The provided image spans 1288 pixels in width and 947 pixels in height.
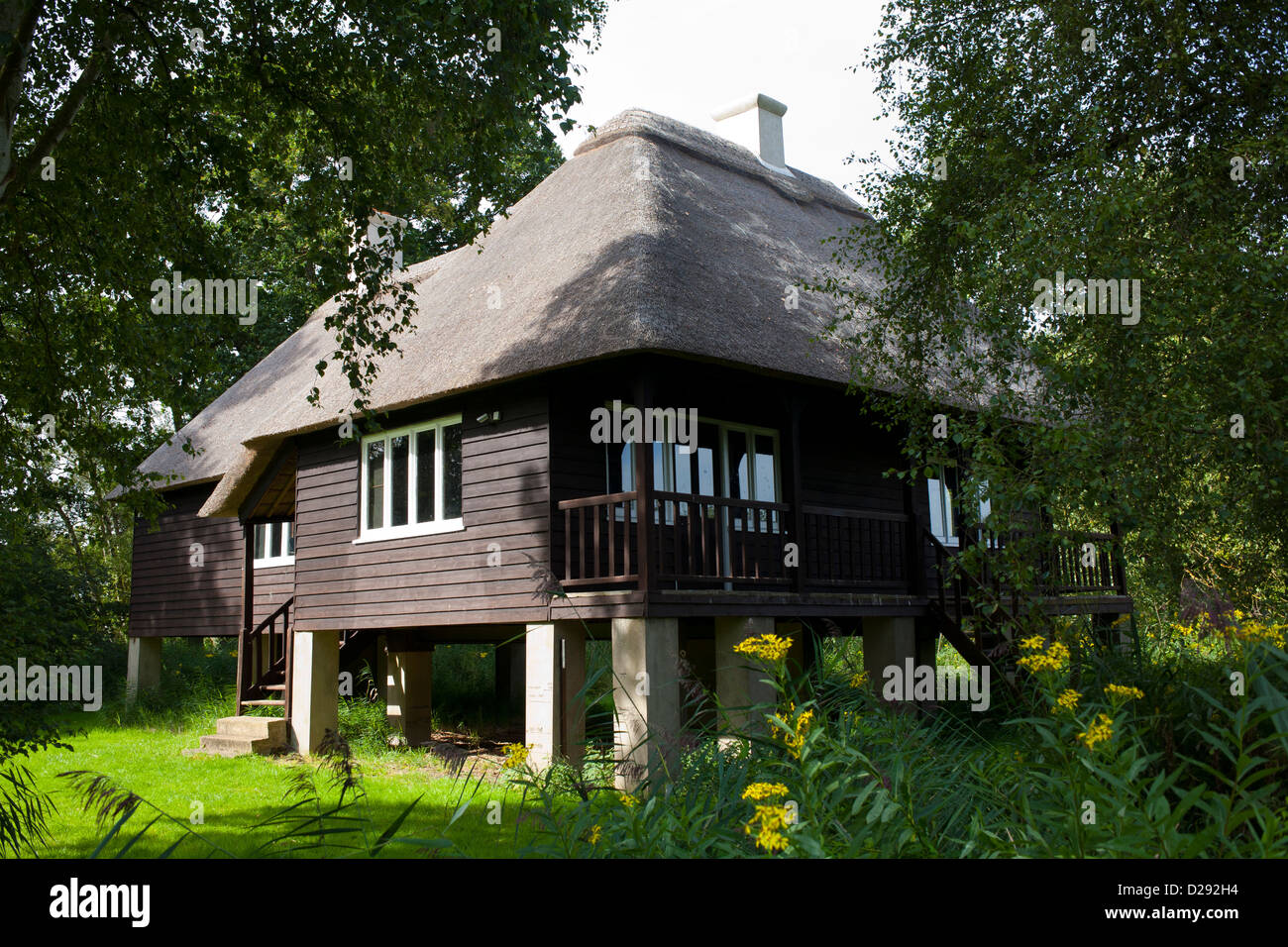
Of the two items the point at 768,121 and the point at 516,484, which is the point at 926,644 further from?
the point at 768,121

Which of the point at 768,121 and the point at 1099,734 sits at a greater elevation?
the point at 768,121

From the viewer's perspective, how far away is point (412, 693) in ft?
48.7

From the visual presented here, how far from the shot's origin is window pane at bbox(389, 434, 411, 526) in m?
13.2

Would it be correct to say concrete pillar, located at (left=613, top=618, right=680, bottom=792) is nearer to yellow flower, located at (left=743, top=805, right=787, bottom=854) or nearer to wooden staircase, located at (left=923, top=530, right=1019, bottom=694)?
wooden staircase, located at (left=923, top=530, right=1019, bottom=694)

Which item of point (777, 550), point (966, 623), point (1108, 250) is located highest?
point (1108, 250)

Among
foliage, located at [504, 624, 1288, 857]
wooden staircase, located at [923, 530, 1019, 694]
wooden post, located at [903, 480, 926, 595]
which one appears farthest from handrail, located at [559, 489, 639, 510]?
foliage, located at [504, 624, 1288, 857]

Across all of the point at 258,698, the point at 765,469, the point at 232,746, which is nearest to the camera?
the point at 765,469

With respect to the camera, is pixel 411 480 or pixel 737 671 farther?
pixel 411 480

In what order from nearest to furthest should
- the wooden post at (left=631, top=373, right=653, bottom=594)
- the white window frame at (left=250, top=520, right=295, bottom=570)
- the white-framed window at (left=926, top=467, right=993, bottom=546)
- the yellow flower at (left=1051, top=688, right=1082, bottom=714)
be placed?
the yellow flower at (left=1051, top=688, right=1082, bottom=714), the wooden post at (left=631, top=373, right=653, bottom=594), the white-framed window at (left=926, top=467, right=993, bottom=546), the white window frame at (left=250, top=520, right=295, bottom=570)

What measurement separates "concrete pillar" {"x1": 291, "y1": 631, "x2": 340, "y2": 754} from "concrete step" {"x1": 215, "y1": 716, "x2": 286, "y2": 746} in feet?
0.60

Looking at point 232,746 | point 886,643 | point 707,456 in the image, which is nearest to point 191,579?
point 232,746

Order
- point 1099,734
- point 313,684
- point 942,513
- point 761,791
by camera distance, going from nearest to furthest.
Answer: point 761,791 < point 1099,734 < point 313,684 < point 942,513

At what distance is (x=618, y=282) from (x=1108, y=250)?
476cm
